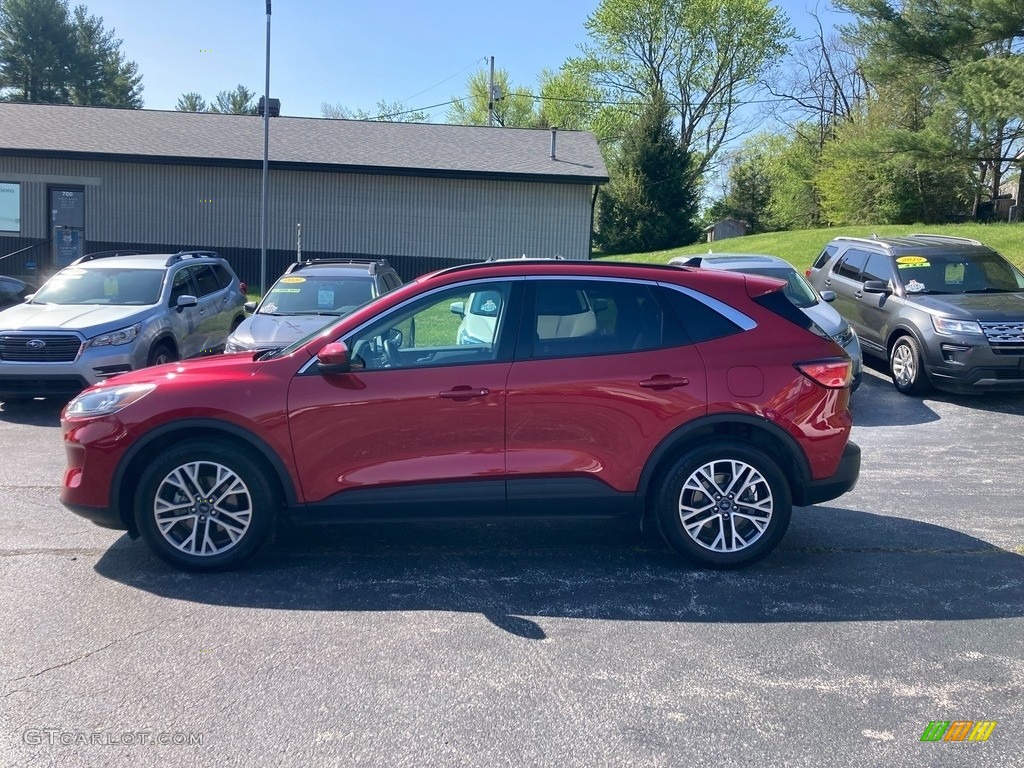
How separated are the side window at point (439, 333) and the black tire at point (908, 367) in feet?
24.7

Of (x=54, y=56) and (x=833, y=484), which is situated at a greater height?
(x=54, y=56)

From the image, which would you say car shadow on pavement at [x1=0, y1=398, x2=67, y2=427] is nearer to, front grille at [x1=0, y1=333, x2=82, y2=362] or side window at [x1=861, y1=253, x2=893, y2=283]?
front grille at [x1=0, y1=333, x2=82, y2=362]

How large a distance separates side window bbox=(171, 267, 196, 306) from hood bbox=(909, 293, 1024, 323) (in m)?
9.02

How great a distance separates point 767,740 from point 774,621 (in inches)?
46.4

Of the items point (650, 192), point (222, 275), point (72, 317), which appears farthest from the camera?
point (650, 192)

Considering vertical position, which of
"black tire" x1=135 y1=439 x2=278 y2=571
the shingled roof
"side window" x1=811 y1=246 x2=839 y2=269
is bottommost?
"black tire" x1=135 y1=439 x2=278 y2=571

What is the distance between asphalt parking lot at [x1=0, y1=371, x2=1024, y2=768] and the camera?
362cm

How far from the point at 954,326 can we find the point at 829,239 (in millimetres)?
19450

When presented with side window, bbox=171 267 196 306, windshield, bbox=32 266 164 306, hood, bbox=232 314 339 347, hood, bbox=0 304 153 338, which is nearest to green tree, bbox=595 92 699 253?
side window, bbox=171 267 196 306

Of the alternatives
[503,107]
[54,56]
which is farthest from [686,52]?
[54,56]

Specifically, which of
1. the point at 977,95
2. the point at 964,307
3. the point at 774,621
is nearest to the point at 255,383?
the point at 774,621

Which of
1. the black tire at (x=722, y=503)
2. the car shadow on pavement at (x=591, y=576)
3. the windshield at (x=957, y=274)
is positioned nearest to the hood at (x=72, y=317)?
the car shadow on pavement at (x=591, y=576)

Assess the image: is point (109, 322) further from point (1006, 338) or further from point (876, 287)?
point (1006, 338)

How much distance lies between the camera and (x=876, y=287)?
1216 cm
